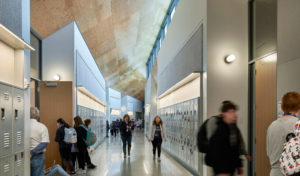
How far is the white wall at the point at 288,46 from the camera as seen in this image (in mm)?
3627

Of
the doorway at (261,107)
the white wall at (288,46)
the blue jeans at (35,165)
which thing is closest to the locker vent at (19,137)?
the blue jeans at (35,165)

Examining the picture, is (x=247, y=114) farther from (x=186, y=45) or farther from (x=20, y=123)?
(x=20, y=123)

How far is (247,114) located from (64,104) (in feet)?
16.2

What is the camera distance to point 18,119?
4094mm

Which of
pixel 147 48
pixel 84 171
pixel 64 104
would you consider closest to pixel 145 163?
pixel 84 171

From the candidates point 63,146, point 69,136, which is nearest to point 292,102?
point 69,136

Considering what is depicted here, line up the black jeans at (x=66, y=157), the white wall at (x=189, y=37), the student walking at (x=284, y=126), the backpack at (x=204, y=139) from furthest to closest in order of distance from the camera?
the black jeans at (x=66, y=157), the white wall at (x=189, y=37), the backpack at (x=204, y=139), the student walking at (x=284, y=126)

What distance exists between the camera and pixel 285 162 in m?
2.65

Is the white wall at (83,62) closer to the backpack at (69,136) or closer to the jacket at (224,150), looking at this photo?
the backpack at (69,136)

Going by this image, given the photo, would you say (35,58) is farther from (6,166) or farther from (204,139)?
(204,139)

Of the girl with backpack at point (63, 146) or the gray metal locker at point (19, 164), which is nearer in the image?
the gray metal locker at point (19, 164)

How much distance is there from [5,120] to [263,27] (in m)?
4.84

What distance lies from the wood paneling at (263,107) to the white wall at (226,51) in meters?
0.29

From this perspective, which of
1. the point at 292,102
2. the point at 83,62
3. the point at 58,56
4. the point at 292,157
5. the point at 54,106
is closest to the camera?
the point at 292,157
